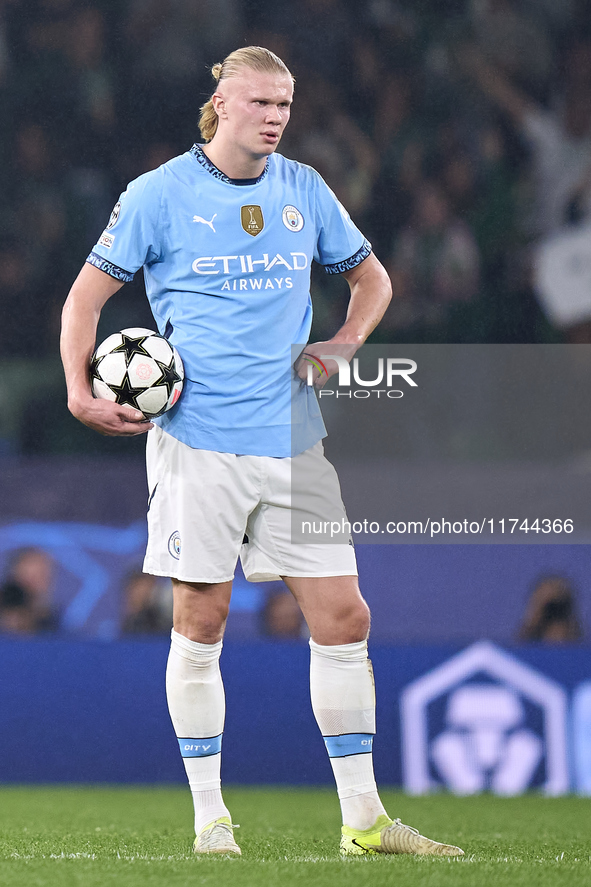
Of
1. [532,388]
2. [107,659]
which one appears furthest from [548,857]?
[532,388]

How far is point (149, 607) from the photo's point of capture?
19.1ft

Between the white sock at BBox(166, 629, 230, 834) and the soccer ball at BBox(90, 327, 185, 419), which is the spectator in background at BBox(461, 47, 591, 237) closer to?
the soccer ball at BBox(90, 327, 185, 419)

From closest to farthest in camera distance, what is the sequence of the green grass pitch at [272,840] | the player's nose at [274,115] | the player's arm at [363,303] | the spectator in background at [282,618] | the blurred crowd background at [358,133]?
the green grass pitch at [272,840] → the player's nose at [274,115] → the player's arm at [363,303] → the spectator in background at [282,618] → the blurred crowd background at [358,133]

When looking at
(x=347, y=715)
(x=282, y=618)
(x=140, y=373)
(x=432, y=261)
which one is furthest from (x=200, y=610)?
(x=432, y=261)

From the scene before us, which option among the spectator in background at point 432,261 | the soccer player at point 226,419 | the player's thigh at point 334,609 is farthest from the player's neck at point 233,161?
the spectator in background at point 432,261

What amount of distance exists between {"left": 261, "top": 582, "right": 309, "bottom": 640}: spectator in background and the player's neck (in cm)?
312

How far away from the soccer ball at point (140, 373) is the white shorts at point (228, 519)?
0.47ft

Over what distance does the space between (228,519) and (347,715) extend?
54cm

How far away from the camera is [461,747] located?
15.6 feet

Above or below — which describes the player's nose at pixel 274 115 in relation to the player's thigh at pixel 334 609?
above

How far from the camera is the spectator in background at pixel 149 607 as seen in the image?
580cm

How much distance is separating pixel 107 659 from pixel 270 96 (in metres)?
2.93

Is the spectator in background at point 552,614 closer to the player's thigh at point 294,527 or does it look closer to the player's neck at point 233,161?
the player's thigh at point 294,527

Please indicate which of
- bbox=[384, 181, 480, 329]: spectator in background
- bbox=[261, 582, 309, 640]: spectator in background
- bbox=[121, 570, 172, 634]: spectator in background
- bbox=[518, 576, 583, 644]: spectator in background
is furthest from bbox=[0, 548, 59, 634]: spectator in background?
bbox=[384, 181, 480, 329]: spectator in background
